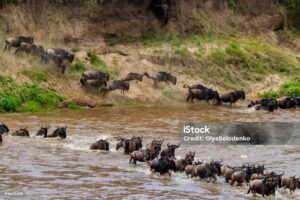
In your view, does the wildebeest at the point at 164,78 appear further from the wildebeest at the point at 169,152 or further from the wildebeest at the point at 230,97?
the wildebeest at the point at 169,152

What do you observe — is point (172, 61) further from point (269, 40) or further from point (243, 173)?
point (243, 173)

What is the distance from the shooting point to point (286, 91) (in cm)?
4641

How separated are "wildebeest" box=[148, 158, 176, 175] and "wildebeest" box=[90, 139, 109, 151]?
4.23m

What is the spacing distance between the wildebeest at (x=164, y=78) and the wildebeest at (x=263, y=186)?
22833 millimetres

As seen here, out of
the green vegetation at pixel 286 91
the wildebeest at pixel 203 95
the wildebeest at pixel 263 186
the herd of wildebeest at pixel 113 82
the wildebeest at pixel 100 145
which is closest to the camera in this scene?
the wildebeest at pixel 263 186

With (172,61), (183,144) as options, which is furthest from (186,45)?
(183,144)

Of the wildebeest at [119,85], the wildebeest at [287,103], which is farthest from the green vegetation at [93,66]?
the wildebeest at [287,103]

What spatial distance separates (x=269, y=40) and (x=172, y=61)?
1009cm

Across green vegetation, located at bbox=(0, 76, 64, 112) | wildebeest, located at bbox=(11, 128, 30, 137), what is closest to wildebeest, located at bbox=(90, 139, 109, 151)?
wildebeest, located at bbox=(11, 128, 30, 137)

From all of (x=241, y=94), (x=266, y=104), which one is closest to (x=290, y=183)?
(x=266, y=104)

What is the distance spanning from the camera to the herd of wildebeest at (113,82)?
41.2m

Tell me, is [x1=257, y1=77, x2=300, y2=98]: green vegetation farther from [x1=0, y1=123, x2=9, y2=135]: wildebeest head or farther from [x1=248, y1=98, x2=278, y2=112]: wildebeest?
[x1=0, y1=123, x2=9, y2=135]: wildebeest head

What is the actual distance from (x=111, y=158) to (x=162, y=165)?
337 centimetres

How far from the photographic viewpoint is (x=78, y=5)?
46969 mm
